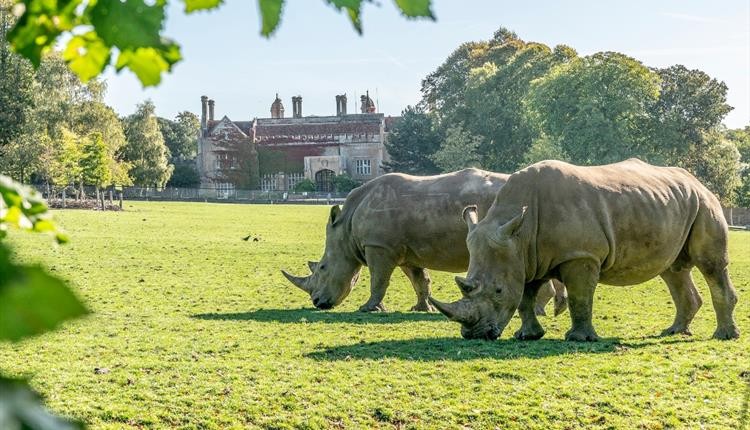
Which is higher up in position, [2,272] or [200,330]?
[2,272]

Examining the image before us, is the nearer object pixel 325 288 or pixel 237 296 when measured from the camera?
pixel 325 288

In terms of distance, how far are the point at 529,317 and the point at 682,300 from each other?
2.10m

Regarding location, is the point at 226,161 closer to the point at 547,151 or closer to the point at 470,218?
the point at 547,151

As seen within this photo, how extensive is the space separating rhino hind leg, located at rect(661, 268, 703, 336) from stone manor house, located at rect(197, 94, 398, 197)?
79475mm

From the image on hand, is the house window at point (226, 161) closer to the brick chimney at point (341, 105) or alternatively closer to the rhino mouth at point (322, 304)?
the brick chimney at point (341, 105)

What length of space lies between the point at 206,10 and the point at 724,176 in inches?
2639

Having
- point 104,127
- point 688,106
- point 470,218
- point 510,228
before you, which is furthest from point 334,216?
point 688,106

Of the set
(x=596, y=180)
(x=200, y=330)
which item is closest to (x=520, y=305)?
(x=596, y=180)

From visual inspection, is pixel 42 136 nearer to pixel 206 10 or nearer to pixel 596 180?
pixel 596 180

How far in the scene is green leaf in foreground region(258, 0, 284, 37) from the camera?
1440 mm

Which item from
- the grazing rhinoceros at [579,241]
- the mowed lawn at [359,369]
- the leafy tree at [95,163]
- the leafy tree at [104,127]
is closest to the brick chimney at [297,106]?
the leafy tree at [104,127]

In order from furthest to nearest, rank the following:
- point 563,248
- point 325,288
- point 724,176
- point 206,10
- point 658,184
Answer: point 724,176 → point 325,288 → point 658,184 → point 563,248 → point 206,10

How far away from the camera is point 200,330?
10180 millimetres

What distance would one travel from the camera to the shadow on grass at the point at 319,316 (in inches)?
444
